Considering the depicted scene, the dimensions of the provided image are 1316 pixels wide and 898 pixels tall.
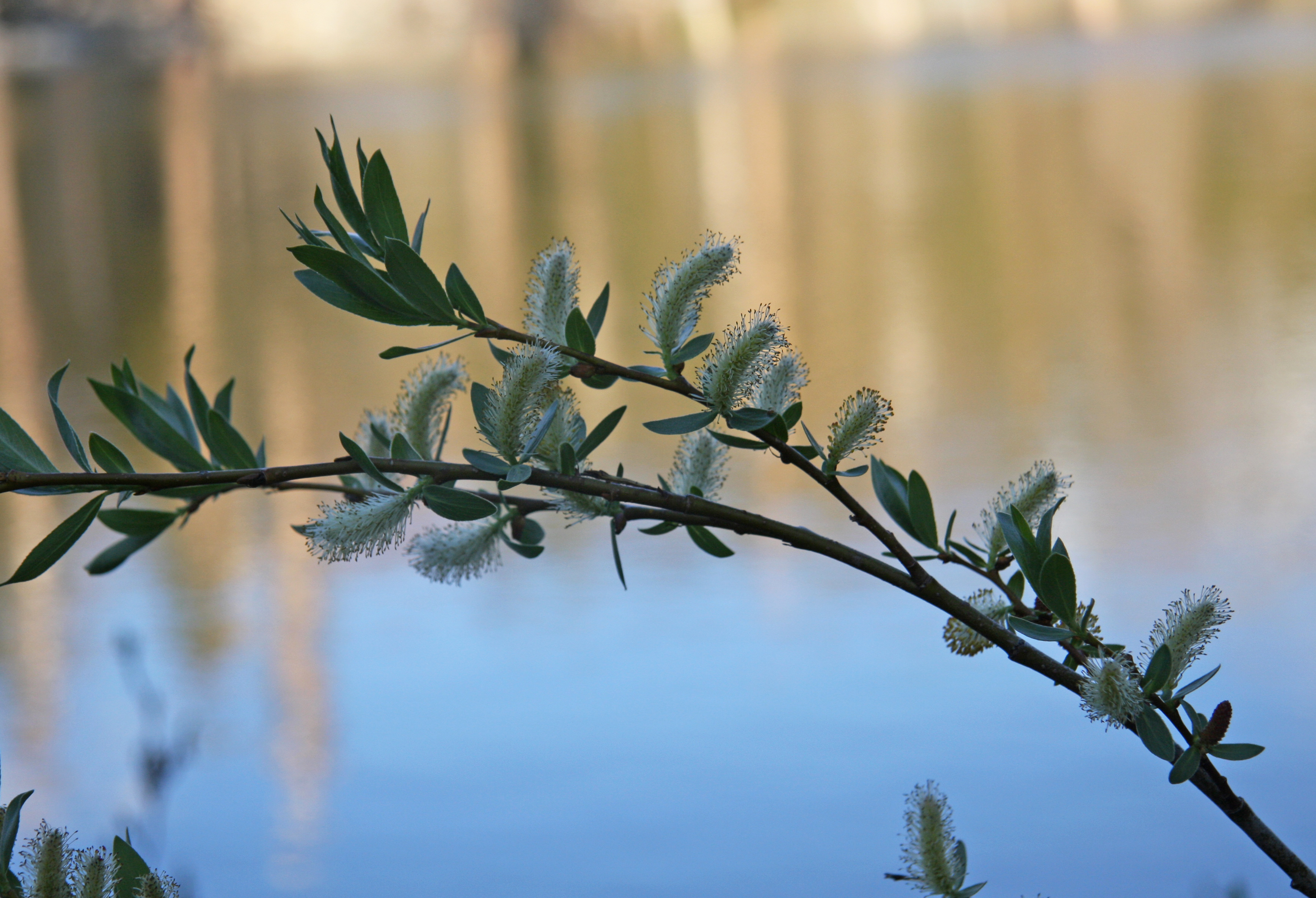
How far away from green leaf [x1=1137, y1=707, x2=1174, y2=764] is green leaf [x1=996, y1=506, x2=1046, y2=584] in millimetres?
33

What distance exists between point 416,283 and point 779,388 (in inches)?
3.4

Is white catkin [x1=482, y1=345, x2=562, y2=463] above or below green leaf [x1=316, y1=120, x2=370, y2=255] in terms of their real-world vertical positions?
below

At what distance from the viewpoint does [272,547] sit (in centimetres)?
101

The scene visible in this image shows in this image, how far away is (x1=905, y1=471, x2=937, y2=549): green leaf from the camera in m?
0.28

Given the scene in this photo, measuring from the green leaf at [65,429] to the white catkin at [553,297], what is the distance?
4.1 inches

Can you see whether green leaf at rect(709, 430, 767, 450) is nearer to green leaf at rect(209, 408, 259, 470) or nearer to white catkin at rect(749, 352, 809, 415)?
white catkin at rect(749, 352, 809, 415)

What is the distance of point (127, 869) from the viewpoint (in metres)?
0.28

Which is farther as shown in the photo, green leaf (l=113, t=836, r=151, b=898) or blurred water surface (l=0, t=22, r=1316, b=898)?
blurred water surface (l=0, t=22, r=1316, b=898)

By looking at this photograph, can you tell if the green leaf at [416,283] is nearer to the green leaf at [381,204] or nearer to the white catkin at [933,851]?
the green leaf at [381,204]

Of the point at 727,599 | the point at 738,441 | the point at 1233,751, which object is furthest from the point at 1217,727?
the point at 727,599

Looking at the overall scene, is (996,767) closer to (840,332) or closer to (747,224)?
(840,332)

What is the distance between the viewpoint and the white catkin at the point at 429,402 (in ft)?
1.08

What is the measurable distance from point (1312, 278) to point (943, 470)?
835 mm

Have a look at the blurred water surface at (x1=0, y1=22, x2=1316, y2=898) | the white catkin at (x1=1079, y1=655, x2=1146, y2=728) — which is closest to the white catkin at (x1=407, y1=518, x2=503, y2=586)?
the white catkin at (x1=1079, y1=655, x2=1146, y2=728)
